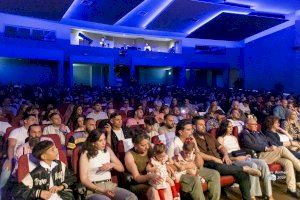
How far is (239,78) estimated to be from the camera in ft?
87.8

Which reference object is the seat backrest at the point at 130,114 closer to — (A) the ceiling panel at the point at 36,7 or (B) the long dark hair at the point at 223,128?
(B) the long dark hair at the point at 223,128

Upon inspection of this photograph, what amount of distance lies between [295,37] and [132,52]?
401 inches

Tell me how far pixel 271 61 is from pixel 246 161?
19138 mm

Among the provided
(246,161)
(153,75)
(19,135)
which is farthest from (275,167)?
(153,75)

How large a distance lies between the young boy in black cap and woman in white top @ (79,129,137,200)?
28cm

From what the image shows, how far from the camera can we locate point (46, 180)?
324 centimetres

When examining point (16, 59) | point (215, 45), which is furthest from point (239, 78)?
point (16, 59)

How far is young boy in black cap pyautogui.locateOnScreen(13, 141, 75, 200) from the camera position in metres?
3.11

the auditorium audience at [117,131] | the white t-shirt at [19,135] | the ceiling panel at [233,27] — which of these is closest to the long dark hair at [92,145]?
the auditorium audience at [117,131]

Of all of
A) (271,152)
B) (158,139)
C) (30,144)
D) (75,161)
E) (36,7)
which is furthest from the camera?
(36,7)

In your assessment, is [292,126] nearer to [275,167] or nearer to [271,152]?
[271,152]

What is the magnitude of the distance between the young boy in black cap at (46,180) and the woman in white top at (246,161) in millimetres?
2569

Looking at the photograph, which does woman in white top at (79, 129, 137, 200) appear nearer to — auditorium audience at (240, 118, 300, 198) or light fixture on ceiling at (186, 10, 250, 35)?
auditorium audience at (240, 118, 300, 198)

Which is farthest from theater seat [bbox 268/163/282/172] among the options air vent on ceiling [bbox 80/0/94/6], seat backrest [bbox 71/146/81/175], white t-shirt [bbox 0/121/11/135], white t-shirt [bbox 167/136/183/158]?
air vent on ceiling [bbox 80/0/94/6]
